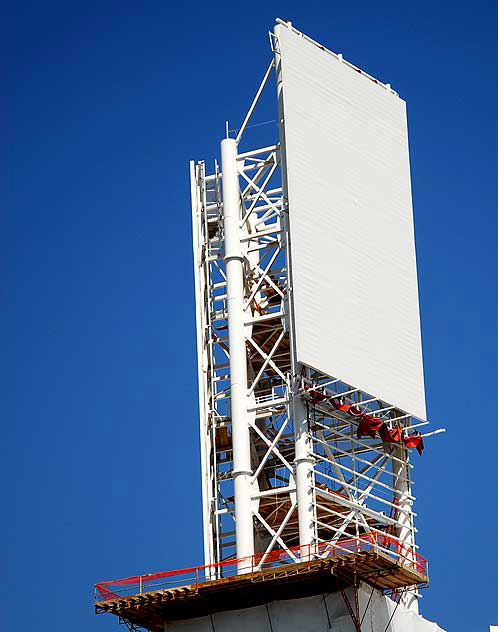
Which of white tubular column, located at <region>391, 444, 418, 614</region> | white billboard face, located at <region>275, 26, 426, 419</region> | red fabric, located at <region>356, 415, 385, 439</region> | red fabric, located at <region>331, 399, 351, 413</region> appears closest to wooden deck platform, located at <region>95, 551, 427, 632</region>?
white tubular column, located at <region>391, 444, 418, 614</region>

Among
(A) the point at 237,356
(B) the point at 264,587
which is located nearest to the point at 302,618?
(B) the point at 264,587

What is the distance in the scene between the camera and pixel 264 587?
95.8 metres

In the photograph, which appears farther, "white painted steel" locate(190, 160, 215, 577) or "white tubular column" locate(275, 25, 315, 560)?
"white painted steel" locate(190, 160, 215, 577)

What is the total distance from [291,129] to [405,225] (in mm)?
9252

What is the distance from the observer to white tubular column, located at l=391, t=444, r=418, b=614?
102562 mm

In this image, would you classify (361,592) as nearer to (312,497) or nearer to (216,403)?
(312,497)

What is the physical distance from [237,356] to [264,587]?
13.8 meters

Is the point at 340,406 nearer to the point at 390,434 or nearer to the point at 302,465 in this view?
the point at 390,434

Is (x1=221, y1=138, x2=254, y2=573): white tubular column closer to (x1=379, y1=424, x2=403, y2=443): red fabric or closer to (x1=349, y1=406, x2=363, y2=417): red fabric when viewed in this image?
(x1=349, y1=406, x2=363, y2=417): red fabric

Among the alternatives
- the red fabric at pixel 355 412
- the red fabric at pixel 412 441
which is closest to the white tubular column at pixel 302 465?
the red fabric at pixel 355 412

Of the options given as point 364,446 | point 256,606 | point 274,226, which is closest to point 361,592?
point 256,606

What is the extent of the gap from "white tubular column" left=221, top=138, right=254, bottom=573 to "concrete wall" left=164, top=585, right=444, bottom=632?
254 centimetres

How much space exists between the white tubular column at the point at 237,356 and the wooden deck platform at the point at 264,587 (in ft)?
6.46

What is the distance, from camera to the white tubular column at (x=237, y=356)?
329 feet
